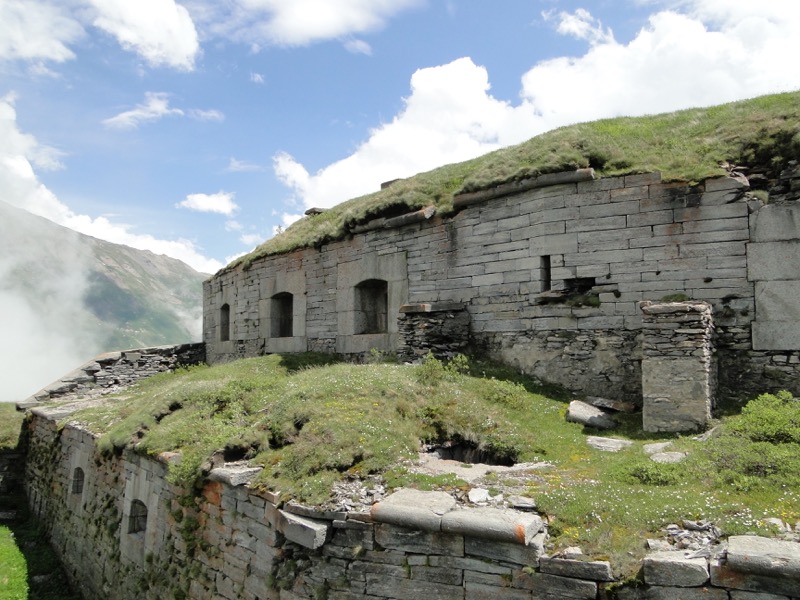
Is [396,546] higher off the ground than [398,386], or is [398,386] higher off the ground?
[398,386]

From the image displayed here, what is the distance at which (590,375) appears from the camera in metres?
10.0

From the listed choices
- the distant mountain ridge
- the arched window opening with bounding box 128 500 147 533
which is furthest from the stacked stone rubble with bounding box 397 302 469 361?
the distant mountain ridge

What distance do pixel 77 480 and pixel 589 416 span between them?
10.3 metres

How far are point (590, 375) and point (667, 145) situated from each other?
14.7 ft

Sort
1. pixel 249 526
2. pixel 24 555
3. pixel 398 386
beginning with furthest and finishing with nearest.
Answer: pixel 24 555, pixel 398 386, pixel 249 526

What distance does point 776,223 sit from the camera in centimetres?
880

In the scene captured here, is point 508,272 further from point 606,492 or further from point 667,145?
point 606,492

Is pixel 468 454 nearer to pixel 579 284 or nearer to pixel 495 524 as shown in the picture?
pixel 495 524

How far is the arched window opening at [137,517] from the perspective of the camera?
9.35 metres

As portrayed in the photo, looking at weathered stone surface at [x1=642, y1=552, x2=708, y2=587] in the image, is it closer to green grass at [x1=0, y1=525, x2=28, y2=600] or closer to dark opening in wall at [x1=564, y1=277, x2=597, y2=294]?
dark opening in wall at [x1=564, y1=277, x2=597, y2=294]

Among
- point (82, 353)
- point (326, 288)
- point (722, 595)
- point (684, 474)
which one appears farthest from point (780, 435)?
point (82, 353)

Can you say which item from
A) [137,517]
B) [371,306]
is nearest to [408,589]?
[137,517]

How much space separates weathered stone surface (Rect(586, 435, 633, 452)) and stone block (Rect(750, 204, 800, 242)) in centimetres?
391

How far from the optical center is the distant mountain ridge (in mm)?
56656
